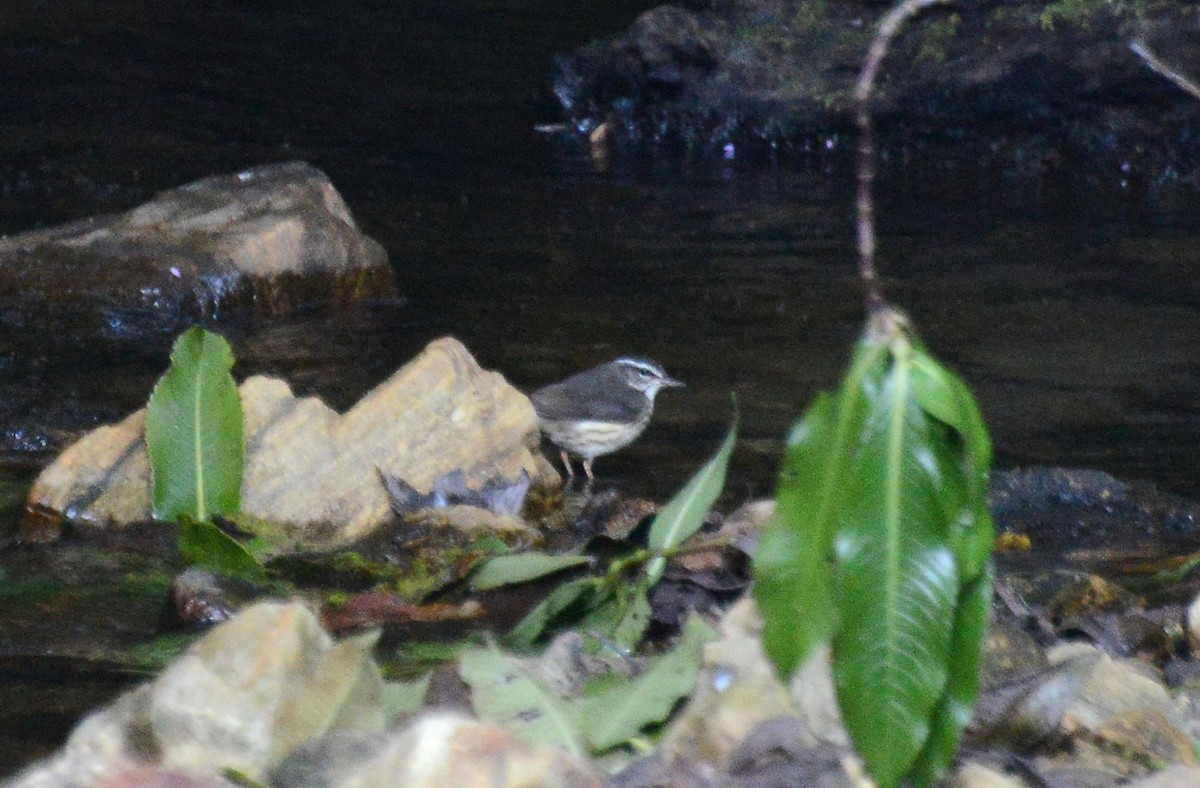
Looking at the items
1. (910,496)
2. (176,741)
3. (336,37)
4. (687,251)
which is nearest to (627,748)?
(176,741)

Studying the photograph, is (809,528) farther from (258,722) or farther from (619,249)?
(619,249)

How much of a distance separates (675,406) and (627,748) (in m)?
5.47

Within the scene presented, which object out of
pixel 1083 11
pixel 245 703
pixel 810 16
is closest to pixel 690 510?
pixel 245 703

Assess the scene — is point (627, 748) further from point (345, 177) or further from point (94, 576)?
point (345, 177)

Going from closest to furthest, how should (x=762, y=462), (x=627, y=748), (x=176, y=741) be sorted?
(x=176, y=741) < (x=627, y=748) < (x=762, y=462)

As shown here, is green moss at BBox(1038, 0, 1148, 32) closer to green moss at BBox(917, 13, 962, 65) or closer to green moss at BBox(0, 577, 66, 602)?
green moss at BBox(917, 13, 962, 65)

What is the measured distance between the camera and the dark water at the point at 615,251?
8.34 meters

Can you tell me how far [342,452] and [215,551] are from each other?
3.84 feet

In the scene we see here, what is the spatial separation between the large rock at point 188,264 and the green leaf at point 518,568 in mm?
4898

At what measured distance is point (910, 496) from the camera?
210cm

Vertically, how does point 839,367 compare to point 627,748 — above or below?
below

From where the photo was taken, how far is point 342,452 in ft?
20.8

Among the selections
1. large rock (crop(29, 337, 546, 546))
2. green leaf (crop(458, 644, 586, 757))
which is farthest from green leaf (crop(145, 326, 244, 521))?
green leaf (crop(458, 644, 586, 757))

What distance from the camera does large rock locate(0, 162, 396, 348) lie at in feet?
30.7
